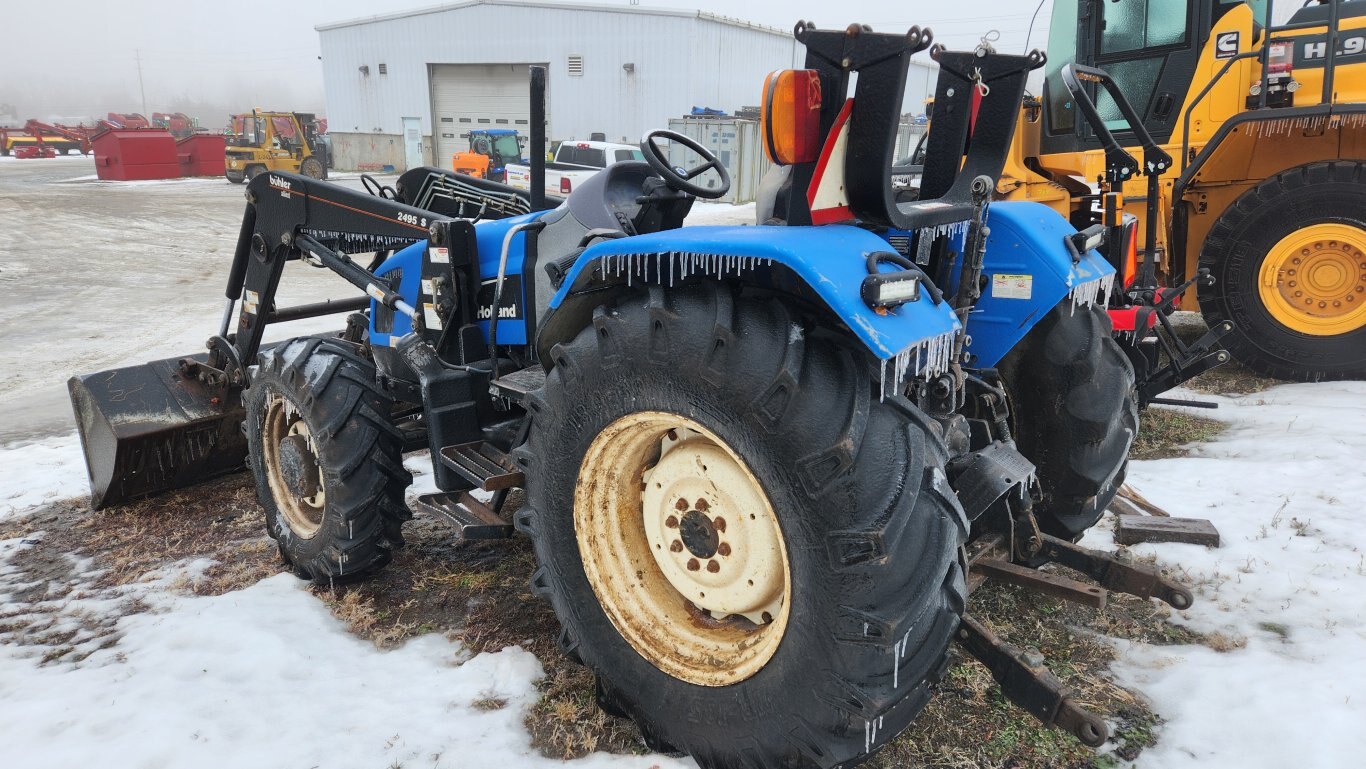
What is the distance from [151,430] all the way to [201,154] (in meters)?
28.4

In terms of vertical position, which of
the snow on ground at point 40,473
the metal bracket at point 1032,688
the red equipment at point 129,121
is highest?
the red equipment at point 129,121

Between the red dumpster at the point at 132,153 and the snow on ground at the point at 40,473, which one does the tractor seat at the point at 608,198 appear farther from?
the red dumpster at the point at 132,153

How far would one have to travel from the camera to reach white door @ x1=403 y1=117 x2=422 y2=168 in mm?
32875

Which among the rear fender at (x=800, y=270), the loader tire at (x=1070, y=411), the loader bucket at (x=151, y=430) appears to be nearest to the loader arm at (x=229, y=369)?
the loader bucket at (x=151, y=430)

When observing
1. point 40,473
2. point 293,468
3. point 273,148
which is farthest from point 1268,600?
point 273,148

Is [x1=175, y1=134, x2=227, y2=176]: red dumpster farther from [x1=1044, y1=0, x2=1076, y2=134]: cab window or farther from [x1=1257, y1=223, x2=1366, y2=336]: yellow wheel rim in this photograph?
[x1=1257, y1=223, x2=1366, y2=336]: yellow wheel rim

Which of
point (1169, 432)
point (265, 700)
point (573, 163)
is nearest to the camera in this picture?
point (265, 700)

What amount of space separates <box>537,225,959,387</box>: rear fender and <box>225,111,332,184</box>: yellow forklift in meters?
26.9

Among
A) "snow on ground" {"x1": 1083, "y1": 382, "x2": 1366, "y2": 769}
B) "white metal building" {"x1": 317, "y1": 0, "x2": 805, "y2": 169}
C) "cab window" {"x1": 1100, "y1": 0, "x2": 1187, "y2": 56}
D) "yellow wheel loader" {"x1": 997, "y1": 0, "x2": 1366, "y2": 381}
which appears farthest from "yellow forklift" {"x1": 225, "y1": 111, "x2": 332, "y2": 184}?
"snow on ground" {"x1": 1083, "y1": 382, "x2": 1366, "y2": 769}

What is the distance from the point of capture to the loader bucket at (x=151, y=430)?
14.0 feet

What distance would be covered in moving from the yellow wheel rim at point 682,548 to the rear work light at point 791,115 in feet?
2.27

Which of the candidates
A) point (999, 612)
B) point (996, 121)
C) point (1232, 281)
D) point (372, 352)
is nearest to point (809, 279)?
point (996, 121)

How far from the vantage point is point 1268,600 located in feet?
10.7

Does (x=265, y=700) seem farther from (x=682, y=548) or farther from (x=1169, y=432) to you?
(x=1169, y=432)
